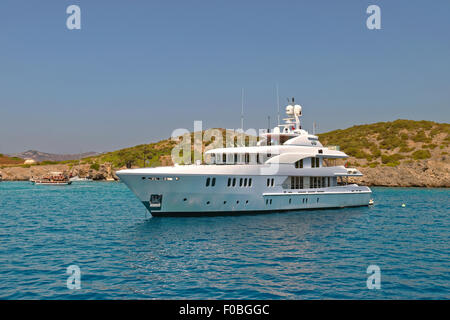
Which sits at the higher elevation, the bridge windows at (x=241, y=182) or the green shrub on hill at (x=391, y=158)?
the green shrub on hill at (x=391, y=158)

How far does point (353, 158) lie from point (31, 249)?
110269mm

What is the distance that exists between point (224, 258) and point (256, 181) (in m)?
14.6

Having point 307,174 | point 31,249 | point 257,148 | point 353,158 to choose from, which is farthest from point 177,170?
point 353,158

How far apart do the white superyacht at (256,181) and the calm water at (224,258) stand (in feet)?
5.70

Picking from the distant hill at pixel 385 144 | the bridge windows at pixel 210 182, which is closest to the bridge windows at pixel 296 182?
the bridge windows at pixel 210 182

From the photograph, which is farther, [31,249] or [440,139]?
[440,139]

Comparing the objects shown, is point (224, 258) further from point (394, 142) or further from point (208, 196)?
point (394, 142)

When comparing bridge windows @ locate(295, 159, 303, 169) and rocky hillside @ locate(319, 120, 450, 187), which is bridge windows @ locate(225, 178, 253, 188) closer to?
bridge windows @ locate(295, 159, 303, 169)

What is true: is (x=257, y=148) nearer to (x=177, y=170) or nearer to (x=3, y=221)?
(x=177, y=170)

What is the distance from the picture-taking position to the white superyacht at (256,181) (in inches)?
1096

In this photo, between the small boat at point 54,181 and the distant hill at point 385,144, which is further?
the small boat at point 54,181

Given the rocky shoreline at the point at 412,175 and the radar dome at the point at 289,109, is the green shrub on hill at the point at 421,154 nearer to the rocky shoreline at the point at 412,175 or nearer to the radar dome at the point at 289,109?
the rocky shoreline at the point at 412,175

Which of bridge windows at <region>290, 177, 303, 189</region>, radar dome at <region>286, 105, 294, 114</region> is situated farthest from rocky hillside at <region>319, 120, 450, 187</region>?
bridge windows at <region>290, 177, 303, 189</region>

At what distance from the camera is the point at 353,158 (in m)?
115
